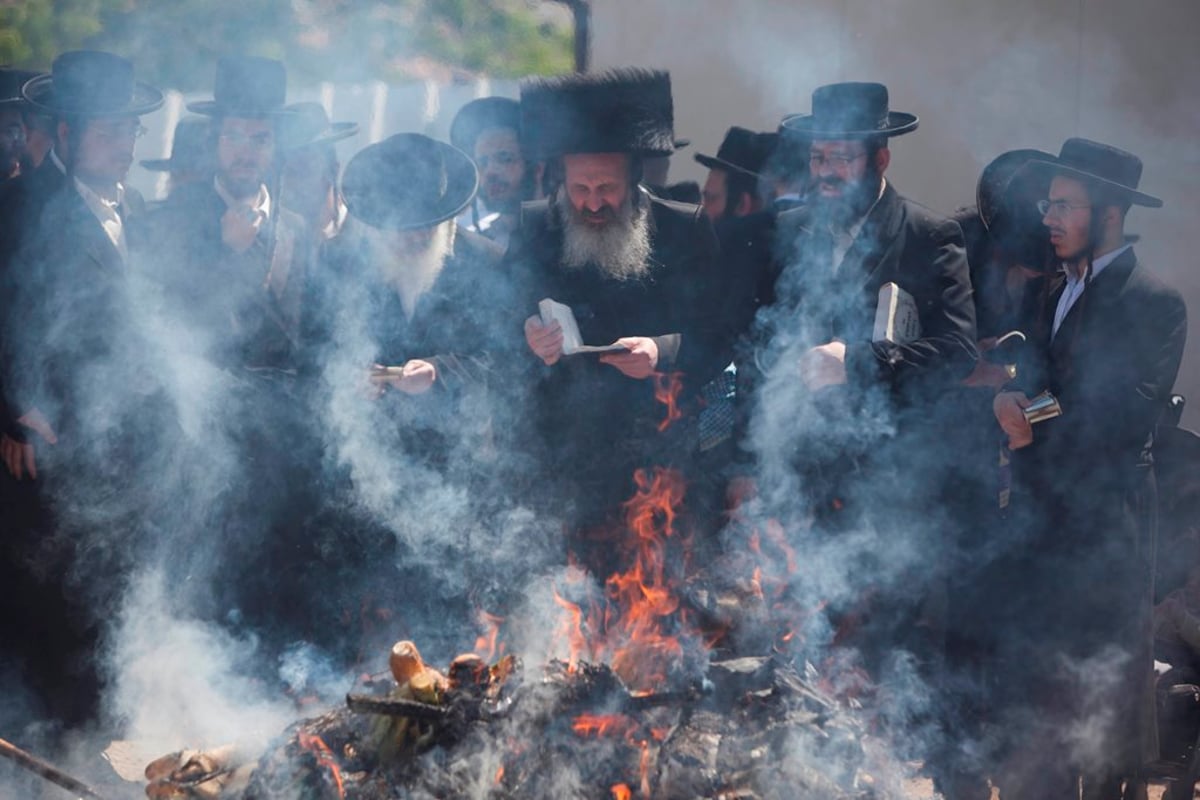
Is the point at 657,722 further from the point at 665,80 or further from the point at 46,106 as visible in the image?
the point at 46,106

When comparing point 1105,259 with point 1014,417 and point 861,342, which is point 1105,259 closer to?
point 1014,417

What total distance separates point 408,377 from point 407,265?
27.2 inches

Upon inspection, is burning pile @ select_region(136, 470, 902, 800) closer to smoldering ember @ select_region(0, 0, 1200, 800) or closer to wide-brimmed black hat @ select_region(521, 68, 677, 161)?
smoldering ember @ select_region(0, 0, 1200, 800)

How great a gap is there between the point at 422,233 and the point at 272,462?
1439 millimetres

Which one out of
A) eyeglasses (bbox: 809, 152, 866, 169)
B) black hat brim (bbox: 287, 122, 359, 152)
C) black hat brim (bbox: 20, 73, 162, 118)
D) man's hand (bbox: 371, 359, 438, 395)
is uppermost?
eyeglasses (bbox: 809, 152, 866, 169)

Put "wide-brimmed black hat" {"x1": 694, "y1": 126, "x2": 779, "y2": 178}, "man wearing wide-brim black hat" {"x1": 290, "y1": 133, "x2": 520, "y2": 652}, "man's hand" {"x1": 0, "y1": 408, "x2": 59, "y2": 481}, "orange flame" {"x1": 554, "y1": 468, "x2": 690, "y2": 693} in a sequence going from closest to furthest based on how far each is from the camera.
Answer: "orange flame" {"x1": 554, "y1": 468, "x2": 690, "y2": 693} < "man's hand" {"x1": 0, "y1": 408, "x2": 59, "y2": 481} < "man wearing wide-brim black hat" {"x1": 290, "y1": 133, "x2": 520, "y2": 652} < "wide-brimmed black hat" {"x1": 694, "y1": 126, "x2": 779, "y2": 178}

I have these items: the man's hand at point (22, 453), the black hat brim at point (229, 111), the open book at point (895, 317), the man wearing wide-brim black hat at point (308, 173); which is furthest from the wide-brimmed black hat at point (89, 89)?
the open book at point (895, 317)

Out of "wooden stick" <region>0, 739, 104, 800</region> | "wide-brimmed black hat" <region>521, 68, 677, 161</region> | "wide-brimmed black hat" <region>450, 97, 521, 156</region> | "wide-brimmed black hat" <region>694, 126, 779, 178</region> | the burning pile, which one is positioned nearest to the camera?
"wooden stick" <region>0, 739, 104, 800</region>

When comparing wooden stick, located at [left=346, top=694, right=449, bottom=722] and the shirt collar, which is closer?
wooden stick, located at [left=346, top=694, right=449, bottom=722]

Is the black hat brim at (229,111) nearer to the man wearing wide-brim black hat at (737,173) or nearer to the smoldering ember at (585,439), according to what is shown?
the smoldering ember at (585,439)

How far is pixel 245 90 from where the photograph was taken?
18.8 ft

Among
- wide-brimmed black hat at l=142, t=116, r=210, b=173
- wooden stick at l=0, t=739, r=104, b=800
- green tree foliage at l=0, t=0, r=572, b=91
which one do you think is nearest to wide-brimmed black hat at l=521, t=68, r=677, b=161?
wide-brimmed black hat at l=142, t=116, r=210, b=173

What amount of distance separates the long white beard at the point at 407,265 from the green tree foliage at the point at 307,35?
471cm

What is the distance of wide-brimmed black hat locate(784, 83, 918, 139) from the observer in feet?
16.8
